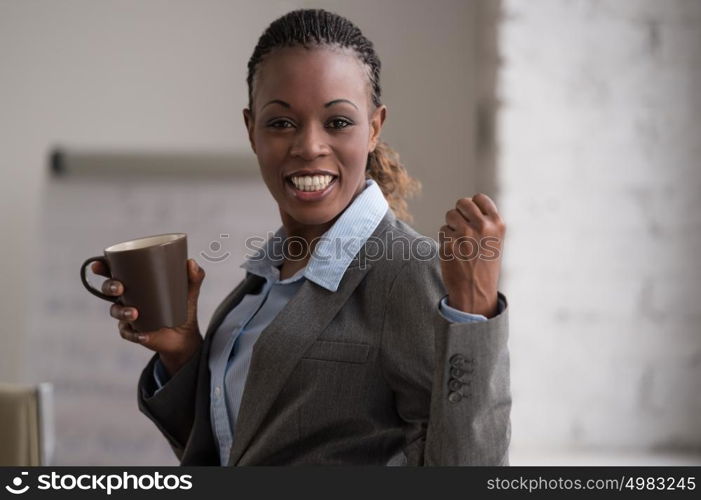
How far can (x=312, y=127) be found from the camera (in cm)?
85

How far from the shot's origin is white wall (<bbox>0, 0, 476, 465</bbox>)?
2129 mm

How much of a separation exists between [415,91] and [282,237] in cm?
124

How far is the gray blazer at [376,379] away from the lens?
0.68m

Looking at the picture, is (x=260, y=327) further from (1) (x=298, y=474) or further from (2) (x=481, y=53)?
(2) (x=481, y=53)

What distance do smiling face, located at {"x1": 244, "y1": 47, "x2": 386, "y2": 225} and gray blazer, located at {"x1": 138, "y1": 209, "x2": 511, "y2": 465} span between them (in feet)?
0.26

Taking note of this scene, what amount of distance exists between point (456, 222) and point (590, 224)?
3.47 feet

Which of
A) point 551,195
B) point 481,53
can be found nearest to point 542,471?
point 551,195

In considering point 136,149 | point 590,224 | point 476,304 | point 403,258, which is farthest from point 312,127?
point 136,149

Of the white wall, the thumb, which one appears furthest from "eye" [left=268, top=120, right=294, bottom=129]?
the white wall

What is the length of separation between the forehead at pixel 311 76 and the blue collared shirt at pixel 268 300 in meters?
0.11

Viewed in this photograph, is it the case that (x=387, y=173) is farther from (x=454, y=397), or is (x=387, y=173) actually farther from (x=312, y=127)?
(x=454, y=397)

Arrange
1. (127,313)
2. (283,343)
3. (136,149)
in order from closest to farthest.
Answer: (283,343), (127,313), (136,149)

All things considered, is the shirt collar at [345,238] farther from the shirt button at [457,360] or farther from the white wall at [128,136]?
the white wall at [128,136]

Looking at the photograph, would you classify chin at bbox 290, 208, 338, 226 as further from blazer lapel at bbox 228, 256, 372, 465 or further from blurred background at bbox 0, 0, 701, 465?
blurred background at bbox 0, 0, 701, 465
